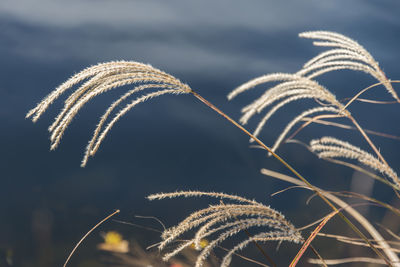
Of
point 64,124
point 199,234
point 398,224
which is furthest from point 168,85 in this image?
point 398,224

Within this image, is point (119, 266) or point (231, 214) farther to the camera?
point (119, 266)

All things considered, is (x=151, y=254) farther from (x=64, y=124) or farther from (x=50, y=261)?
(x=64, y=124)

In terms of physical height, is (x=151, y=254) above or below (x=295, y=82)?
below

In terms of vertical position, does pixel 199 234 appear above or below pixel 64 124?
below

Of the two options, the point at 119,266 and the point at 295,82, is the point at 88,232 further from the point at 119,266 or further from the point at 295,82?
the point at 295,82

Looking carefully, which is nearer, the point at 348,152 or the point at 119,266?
the point at 348,152

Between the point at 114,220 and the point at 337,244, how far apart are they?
0.74m

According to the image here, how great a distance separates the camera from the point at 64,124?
98 cm

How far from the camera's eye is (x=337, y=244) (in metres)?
1.41

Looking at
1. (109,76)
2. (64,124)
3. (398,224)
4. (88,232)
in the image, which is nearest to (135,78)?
(109,76)

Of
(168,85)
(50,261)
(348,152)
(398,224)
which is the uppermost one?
(168,85)

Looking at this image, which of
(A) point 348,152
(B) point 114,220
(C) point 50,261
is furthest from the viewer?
(B) point 114,220

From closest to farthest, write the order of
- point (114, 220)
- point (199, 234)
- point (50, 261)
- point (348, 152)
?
point (199, 234) → point (348, 152) → point (50, 261) → point (114, 220)

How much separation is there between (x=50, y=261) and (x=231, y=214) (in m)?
0.56
